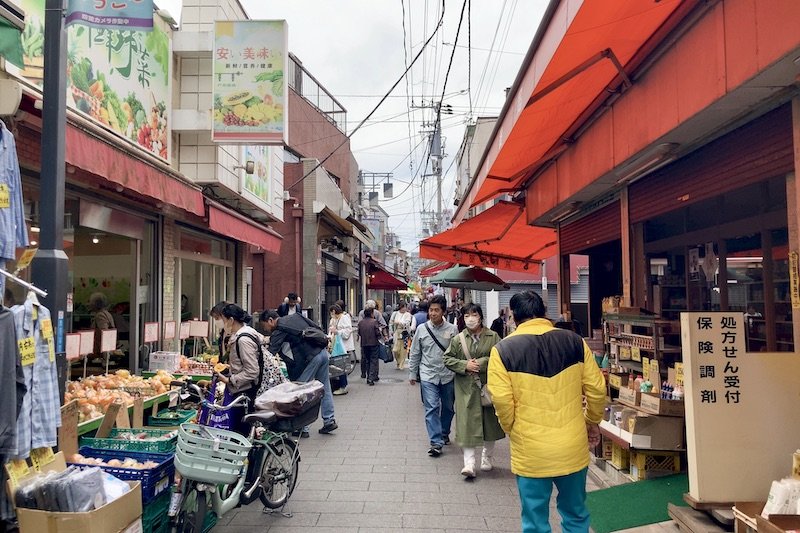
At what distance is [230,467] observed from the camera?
3.94 metres

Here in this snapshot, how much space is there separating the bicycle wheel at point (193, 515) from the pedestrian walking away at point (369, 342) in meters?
8.41

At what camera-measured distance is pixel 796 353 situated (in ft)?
11.9

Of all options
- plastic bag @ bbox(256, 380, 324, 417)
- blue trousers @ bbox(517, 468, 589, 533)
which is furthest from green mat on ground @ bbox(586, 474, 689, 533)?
plastic bag @ bbox(256, 380, 324, 417)

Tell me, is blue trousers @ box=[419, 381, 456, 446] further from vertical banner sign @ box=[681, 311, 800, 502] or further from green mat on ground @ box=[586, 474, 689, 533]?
vertical banner sign @ box=[681, 311, 800, 502]

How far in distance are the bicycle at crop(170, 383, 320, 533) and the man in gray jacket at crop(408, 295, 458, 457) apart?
6.63 feet

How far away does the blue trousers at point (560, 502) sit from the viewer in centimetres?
356

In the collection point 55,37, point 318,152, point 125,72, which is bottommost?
point 55,37

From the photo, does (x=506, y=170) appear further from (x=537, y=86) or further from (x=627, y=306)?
(x=537, y=86)

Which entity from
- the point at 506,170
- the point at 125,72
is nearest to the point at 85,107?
the point at 125,72

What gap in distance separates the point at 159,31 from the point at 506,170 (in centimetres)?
628

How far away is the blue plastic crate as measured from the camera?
3.81 metres

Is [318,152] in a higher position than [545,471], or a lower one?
higher

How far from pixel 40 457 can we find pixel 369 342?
919 centimetres

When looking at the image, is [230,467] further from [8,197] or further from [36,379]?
[8,197]
